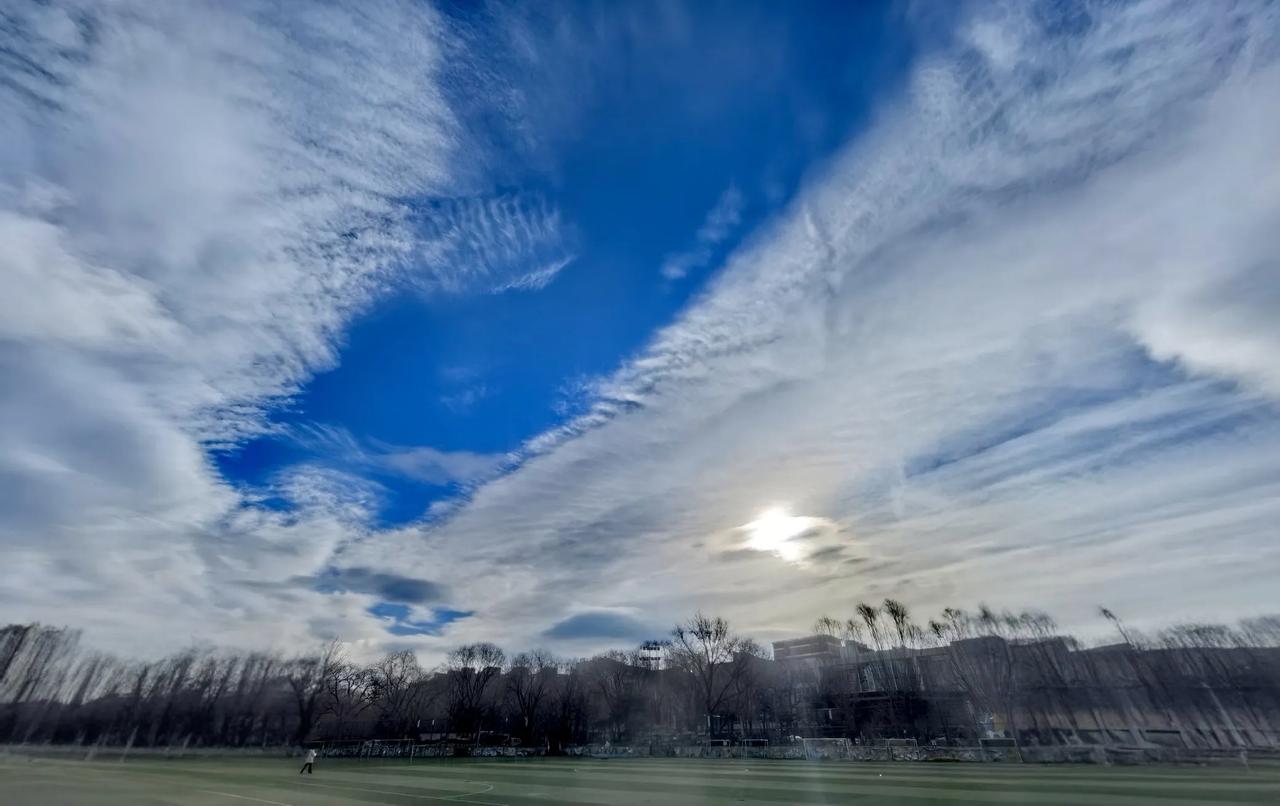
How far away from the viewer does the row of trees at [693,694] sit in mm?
66188

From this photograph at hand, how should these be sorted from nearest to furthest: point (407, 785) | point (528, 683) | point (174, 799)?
point (174, 799) → point (407, 785) → point (528, 683)

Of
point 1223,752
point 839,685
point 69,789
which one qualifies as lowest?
point 1223,752

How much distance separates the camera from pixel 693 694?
279 ft

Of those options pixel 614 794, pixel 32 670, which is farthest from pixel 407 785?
pixel 32 670

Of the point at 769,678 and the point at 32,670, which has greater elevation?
the point at 32,670

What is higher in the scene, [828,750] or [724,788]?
[724,788]

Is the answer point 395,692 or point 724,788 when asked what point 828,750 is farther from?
point 395,692

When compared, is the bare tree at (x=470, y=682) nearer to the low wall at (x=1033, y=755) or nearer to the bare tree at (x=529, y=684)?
the bare tree at (x=529, y=684)

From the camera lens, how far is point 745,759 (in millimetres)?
50406

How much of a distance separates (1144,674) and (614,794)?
85.7 m

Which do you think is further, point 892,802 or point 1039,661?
point 1039,661

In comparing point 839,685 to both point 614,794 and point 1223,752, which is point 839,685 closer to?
point 1223,752

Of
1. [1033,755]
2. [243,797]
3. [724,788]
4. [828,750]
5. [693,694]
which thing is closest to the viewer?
[243,797]

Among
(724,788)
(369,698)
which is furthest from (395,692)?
(724,788)
